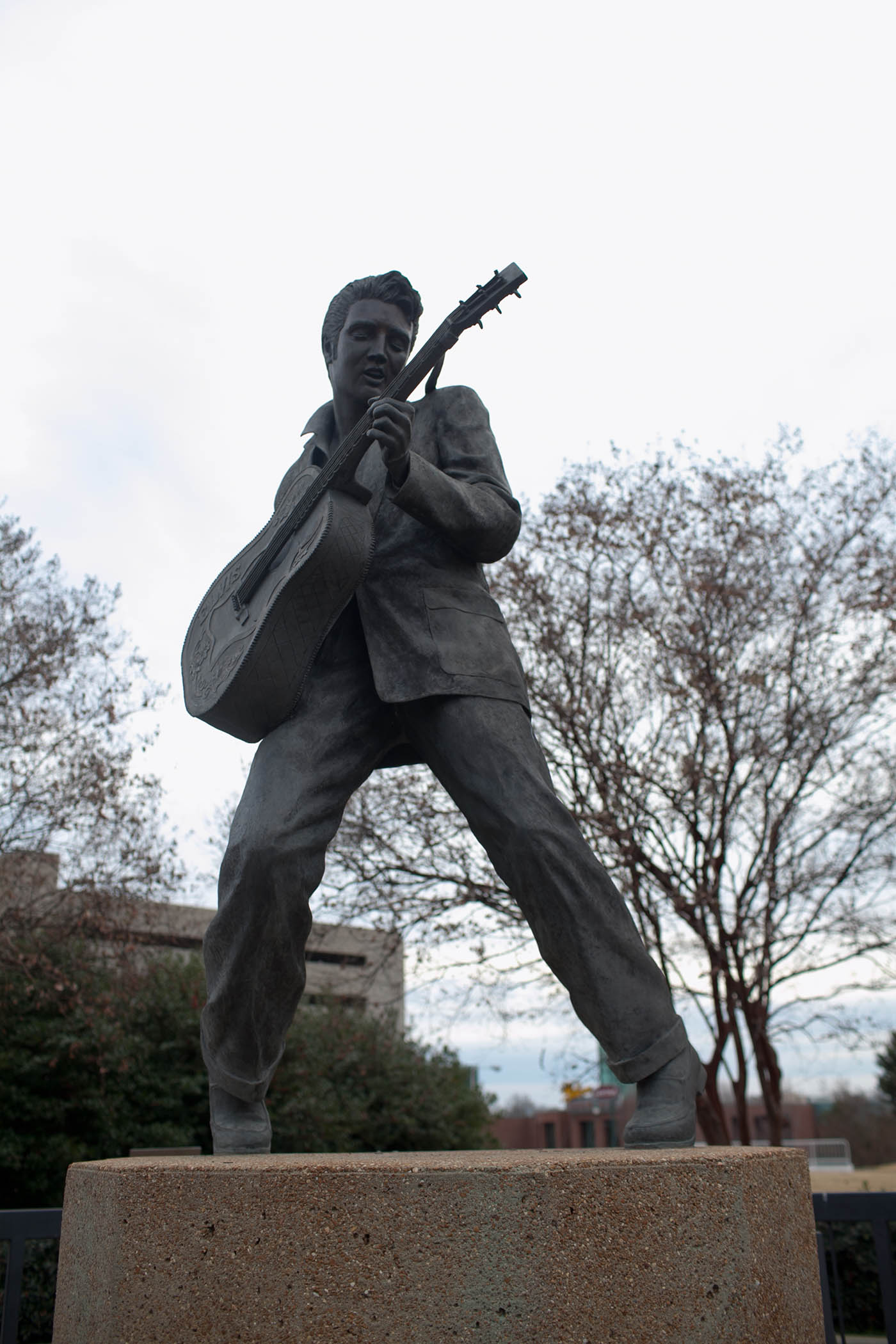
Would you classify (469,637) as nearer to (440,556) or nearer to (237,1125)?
(440,556)

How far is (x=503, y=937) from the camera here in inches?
474

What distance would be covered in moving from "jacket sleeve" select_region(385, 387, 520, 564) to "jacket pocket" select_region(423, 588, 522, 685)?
5.1 inches

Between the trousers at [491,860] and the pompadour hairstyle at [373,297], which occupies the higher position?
the pompadour hairstyle at [373,297]

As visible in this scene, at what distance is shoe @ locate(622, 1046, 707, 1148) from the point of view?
2400mm

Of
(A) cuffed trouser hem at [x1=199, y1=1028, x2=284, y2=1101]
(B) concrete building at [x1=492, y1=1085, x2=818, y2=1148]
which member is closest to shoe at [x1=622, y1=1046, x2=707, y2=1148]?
(A) cuffed trouser hem at [x1=199, y1=1028, x2=284, y2=1101]

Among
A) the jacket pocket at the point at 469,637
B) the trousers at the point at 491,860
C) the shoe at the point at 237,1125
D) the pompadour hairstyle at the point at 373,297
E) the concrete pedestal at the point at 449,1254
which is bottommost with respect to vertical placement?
the concrete pedestal at the point at 449,1254

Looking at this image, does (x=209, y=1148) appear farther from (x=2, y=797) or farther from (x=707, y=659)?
(x=707, y=659)

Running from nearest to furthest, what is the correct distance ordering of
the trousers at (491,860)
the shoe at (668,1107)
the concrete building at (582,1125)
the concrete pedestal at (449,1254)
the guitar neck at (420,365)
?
the concrete pedestal at (449,1254)
the shoe at (668,1107)
the trousers at (491,860)
the guitar neck at (420,365)
the concrete building at (582,1125)

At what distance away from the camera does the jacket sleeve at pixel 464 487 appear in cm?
268

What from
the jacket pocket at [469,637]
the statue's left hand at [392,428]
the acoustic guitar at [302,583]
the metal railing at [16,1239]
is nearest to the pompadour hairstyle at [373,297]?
the acoustic guitar at [302,583]

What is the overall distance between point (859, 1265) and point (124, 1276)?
7579 millimetres

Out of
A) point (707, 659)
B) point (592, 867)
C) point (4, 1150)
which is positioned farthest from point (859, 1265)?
point (4, 1150)

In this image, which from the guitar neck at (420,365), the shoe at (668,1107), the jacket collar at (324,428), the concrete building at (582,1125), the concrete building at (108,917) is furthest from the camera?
the concrete building at (582,1125)

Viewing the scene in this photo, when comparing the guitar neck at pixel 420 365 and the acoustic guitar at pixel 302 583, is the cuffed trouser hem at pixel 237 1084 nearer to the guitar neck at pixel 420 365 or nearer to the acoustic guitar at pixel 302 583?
the acoustic guitar at pixel 302 583
